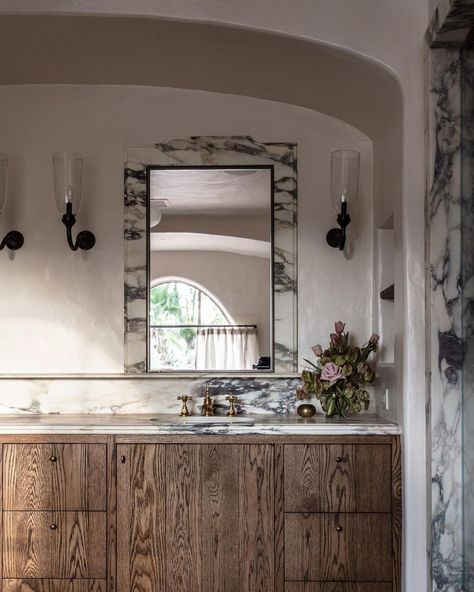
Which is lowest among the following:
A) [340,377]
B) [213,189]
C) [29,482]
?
[29,482]

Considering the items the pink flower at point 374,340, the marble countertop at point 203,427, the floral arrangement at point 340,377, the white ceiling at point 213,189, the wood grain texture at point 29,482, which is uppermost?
the white ceiling at point 213,189

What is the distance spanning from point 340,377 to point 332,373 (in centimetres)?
4

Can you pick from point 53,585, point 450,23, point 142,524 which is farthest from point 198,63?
point 53,585

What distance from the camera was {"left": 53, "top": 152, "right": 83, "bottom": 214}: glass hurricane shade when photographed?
3570 millimetres

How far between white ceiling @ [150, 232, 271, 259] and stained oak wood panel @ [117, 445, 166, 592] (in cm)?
91

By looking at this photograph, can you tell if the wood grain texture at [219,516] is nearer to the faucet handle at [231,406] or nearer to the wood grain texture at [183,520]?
the wood grain texture at [183,520]

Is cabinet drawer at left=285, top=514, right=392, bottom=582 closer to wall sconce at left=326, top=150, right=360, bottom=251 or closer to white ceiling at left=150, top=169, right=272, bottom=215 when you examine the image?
wall sconce at left=326, top=150, right=360, bottom=251

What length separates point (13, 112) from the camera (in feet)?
12.3

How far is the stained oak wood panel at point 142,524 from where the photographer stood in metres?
3.15

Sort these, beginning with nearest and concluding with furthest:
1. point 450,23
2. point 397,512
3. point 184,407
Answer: point 450,23
point 397,512
point 184,407


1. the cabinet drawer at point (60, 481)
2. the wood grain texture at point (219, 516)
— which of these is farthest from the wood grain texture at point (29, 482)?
the wood grain texture at point (219, 516)

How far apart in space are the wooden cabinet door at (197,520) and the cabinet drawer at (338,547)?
9 centimetres

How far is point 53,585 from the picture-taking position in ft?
10.4

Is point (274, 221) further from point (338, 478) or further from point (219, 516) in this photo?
point (219, 516)
